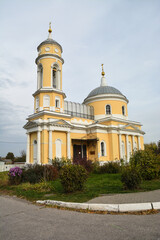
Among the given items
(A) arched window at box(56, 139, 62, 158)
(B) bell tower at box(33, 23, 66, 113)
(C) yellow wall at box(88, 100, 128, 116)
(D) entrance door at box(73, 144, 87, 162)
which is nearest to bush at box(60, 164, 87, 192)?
(A) arched window at box(56, 139, 62, 158)

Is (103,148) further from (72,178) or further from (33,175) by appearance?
(72,178)

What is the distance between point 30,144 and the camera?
71.5ft

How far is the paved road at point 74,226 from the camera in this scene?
13.4ft

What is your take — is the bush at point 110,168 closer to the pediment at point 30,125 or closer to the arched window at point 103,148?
the arched window at point 103,148

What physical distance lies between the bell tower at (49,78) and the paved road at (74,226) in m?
16.6

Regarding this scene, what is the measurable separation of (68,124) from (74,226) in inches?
668

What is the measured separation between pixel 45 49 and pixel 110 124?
13.2 m

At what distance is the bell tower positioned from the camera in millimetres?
21750

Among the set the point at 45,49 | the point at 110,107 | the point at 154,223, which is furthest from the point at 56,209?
the point at 110,107

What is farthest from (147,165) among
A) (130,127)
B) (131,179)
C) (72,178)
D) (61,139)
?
(130,127)

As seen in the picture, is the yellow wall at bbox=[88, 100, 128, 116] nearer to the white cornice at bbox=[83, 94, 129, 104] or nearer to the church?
the church

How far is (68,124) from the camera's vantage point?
845 inches

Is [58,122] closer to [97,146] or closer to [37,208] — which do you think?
[97,146]

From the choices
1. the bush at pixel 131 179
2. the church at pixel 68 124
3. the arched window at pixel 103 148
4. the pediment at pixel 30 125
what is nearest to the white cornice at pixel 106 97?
the church at pixel 68 124
